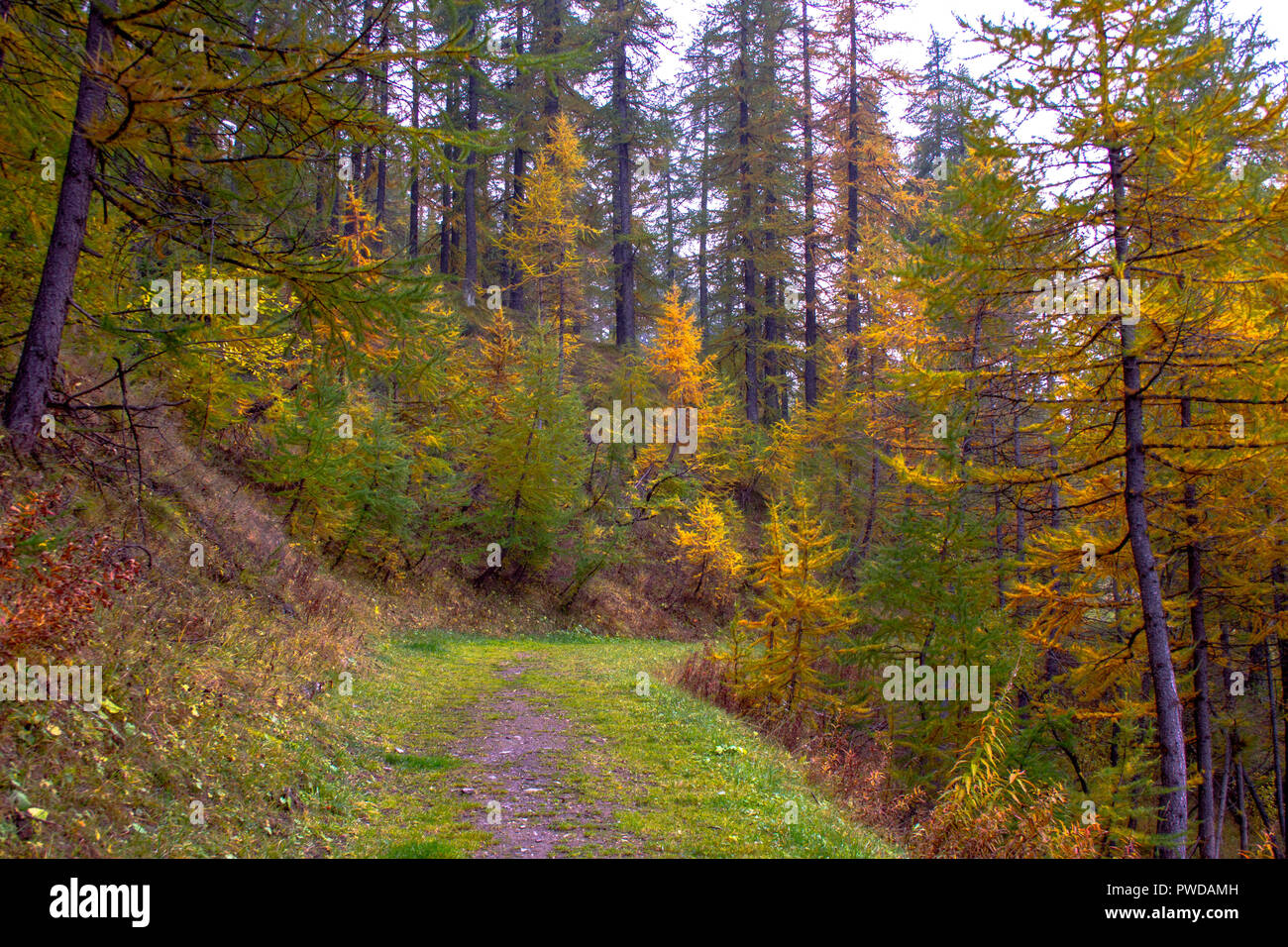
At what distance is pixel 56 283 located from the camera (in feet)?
19.6

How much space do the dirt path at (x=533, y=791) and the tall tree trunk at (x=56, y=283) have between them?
5.18 m

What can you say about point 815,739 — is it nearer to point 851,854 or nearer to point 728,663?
point 728,663

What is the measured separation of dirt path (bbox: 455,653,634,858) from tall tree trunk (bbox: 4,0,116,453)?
518 cm

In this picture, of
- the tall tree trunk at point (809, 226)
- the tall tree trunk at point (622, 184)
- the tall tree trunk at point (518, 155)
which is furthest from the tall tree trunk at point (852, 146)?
the tall tree trunk at point (518, 155)

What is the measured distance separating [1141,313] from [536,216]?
24.8m

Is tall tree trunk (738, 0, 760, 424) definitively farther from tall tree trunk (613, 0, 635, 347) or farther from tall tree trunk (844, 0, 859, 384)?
tall tree trunk (613, 0, 635, 347)

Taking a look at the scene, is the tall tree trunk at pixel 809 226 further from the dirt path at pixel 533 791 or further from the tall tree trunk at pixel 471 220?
the dirt path at pixel 533 791

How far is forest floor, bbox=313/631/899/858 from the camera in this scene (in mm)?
5195

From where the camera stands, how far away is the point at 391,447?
16.0 meters

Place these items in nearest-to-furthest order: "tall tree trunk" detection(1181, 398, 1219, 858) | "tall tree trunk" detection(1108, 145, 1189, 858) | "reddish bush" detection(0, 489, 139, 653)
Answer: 1. "reddish bush" detection(0, 489, 139, 653)
2. "tall tree trunk" detection(1108, 145, 1189, 858)
3. "tall tree trunk" detection(1181, 398, 1219, 858)

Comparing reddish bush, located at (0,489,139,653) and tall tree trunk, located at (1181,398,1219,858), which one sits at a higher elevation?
reddish bush, located at (0,489,139,653)

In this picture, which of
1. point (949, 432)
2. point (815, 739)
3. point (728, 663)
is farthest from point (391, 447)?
point (949, 432)

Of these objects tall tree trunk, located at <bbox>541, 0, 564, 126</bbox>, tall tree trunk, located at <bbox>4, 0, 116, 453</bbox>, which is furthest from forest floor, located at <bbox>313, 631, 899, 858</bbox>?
tall tree trunk, located at <bbox>541, 0, 564, 126</bbox>

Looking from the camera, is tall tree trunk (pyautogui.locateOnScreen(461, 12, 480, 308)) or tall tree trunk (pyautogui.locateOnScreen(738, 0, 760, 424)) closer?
tall tree trunk (pyautogui.locateOnScreen(738, 0, 760, 424))
